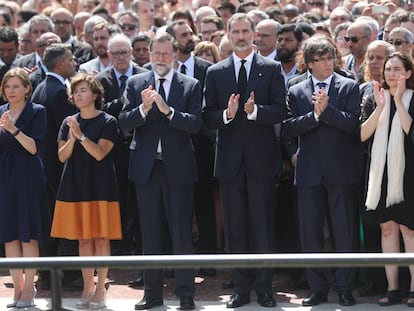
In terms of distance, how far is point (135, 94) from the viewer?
8875 millimetres

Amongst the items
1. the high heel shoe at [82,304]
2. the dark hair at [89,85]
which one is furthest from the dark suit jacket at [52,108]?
the high heel shoe at [82,304]

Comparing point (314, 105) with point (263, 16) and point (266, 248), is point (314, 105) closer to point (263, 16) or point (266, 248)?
point (266, 248)

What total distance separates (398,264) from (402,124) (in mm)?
4322

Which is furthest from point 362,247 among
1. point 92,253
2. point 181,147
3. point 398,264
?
point 398,264

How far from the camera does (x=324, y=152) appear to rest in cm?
853

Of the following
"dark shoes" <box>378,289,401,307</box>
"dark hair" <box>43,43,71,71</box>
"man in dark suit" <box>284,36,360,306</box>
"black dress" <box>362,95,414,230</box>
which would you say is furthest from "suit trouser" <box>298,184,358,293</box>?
"dark hair" <box>43,43,71,71</box>

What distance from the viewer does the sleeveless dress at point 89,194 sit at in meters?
8.77

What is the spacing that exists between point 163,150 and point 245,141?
0.73 m

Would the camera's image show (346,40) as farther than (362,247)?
Yes

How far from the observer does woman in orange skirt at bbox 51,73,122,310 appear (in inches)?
344

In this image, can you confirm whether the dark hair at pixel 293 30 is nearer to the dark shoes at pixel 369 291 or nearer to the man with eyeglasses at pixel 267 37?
the man with eyeglasses at pixel 267 37

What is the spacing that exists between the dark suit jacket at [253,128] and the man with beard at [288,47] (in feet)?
Result: 3.90

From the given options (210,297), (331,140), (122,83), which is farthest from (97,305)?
(122,83)

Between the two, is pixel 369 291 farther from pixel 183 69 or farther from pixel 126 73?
pixel 126 73
